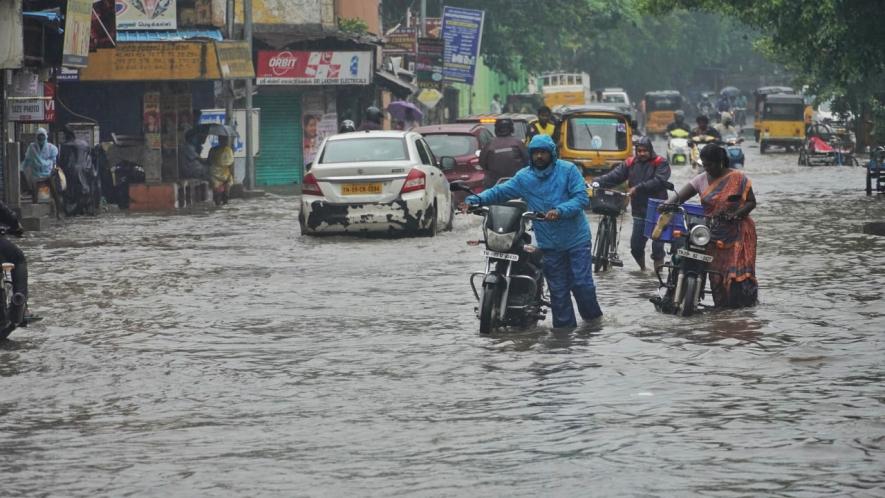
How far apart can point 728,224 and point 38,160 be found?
1727 centimetres

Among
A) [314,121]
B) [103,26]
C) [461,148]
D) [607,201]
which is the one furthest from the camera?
[314,121]

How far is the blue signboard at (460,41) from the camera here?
177ft

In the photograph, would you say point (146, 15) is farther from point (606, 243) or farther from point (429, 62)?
point (606, 243)

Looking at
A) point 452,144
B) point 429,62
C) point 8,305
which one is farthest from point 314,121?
point 8,305

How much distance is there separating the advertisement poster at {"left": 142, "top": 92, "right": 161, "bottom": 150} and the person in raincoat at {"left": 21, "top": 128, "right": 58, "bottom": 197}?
4.32 m

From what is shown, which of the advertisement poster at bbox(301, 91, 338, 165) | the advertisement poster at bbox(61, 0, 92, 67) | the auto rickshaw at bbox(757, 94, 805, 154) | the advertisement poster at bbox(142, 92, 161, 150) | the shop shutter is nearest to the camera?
the advertisement poster at bbox(61, 0, 92, 67)

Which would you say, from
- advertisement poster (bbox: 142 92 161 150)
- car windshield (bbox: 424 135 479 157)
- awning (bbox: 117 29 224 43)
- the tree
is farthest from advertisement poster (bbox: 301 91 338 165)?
car windshield (bbox: 424 135 479 157)

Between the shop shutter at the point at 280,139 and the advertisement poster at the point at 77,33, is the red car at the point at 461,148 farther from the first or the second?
the shop shutter at the point at 280,139

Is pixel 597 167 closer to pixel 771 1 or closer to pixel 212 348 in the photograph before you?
pixel 771 1

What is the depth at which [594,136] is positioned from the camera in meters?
29.6

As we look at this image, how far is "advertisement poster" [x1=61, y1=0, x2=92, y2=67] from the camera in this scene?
27.8 metres

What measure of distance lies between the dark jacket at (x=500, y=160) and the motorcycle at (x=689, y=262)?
10.2 m

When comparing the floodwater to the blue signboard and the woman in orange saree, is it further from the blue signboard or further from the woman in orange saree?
the blue signboard

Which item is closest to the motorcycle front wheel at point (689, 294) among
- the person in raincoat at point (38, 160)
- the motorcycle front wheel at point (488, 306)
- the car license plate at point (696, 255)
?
the car license plate at point (696, 255)
